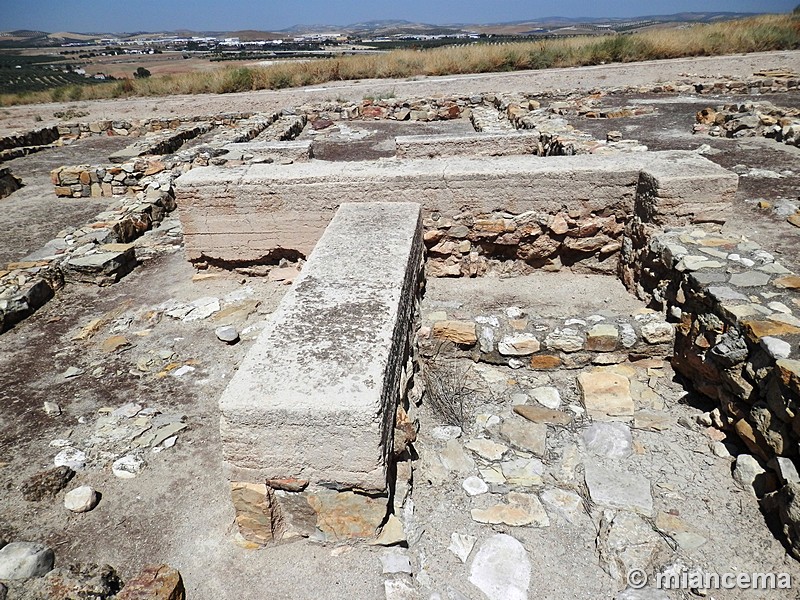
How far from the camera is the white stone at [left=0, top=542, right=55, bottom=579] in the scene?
2.15 m

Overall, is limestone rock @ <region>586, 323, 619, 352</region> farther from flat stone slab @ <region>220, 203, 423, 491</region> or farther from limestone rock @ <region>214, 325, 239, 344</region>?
limestone rock @ <region>214, 325, 239, 344</region>

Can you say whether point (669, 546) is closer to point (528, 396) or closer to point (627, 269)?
point (528, 396)

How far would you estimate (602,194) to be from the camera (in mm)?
4637

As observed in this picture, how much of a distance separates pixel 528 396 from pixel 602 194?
219 centimetres

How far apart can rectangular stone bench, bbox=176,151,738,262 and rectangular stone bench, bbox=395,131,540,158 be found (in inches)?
87.2

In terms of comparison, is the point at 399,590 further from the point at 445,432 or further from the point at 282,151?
the point at 282,151

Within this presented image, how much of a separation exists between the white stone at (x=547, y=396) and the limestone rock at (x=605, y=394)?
0.16 meters

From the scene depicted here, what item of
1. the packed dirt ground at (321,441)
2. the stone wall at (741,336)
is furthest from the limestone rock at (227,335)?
the stone wall at (741,336)

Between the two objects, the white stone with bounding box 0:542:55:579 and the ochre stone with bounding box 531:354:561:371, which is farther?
the ochre stone with bounding box 531:354:561:371

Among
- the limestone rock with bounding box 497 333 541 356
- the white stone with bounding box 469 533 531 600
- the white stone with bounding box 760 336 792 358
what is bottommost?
the white stone with bounding box 469 533 531 600

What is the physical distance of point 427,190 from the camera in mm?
4652

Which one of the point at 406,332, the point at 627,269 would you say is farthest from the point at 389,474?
the point at 627,269

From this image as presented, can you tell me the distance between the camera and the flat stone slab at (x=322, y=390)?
2.09 m

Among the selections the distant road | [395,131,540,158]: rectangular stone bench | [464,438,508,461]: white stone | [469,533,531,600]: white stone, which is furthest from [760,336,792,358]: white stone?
the distant road
